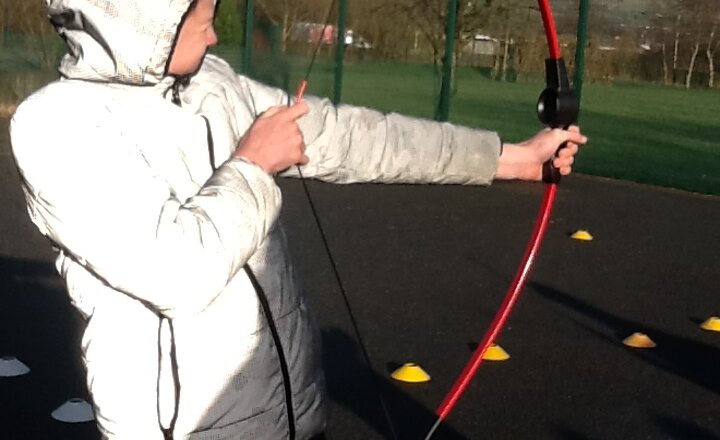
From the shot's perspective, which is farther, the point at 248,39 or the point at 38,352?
the point at 248,39

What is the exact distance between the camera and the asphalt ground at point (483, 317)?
18.6 feet

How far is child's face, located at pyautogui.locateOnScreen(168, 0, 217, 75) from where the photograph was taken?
8.27ft

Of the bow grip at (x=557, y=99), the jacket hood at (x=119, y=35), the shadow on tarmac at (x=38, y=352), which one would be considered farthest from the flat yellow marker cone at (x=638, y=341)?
the jacket hood at (x=119, y=35)

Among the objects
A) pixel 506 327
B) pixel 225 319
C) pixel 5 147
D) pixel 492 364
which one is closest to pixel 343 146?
pixel 225 319

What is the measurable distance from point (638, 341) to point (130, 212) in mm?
4921

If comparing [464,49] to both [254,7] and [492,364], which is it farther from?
[492,364]

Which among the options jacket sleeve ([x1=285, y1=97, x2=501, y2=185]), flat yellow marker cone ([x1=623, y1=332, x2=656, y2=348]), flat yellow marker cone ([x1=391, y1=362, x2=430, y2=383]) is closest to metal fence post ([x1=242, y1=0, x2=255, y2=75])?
flat yellow marker cone ([x1=623, y1=332, x2=656, y2=348])

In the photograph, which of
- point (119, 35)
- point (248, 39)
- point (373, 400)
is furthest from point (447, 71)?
point (119, 35)

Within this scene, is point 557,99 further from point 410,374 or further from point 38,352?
point 38,352

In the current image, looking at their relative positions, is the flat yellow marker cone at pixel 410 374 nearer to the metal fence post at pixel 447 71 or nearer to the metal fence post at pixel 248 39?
the metal fence post at pixel 447 71

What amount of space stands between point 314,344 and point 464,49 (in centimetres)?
1383

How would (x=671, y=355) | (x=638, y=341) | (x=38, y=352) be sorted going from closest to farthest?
(x=38, y=352) < (x=671, y=355) < (x=638, y=341)

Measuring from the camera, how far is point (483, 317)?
7.53 m

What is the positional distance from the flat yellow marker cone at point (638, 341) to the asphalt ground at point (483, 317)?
0.18 ft
